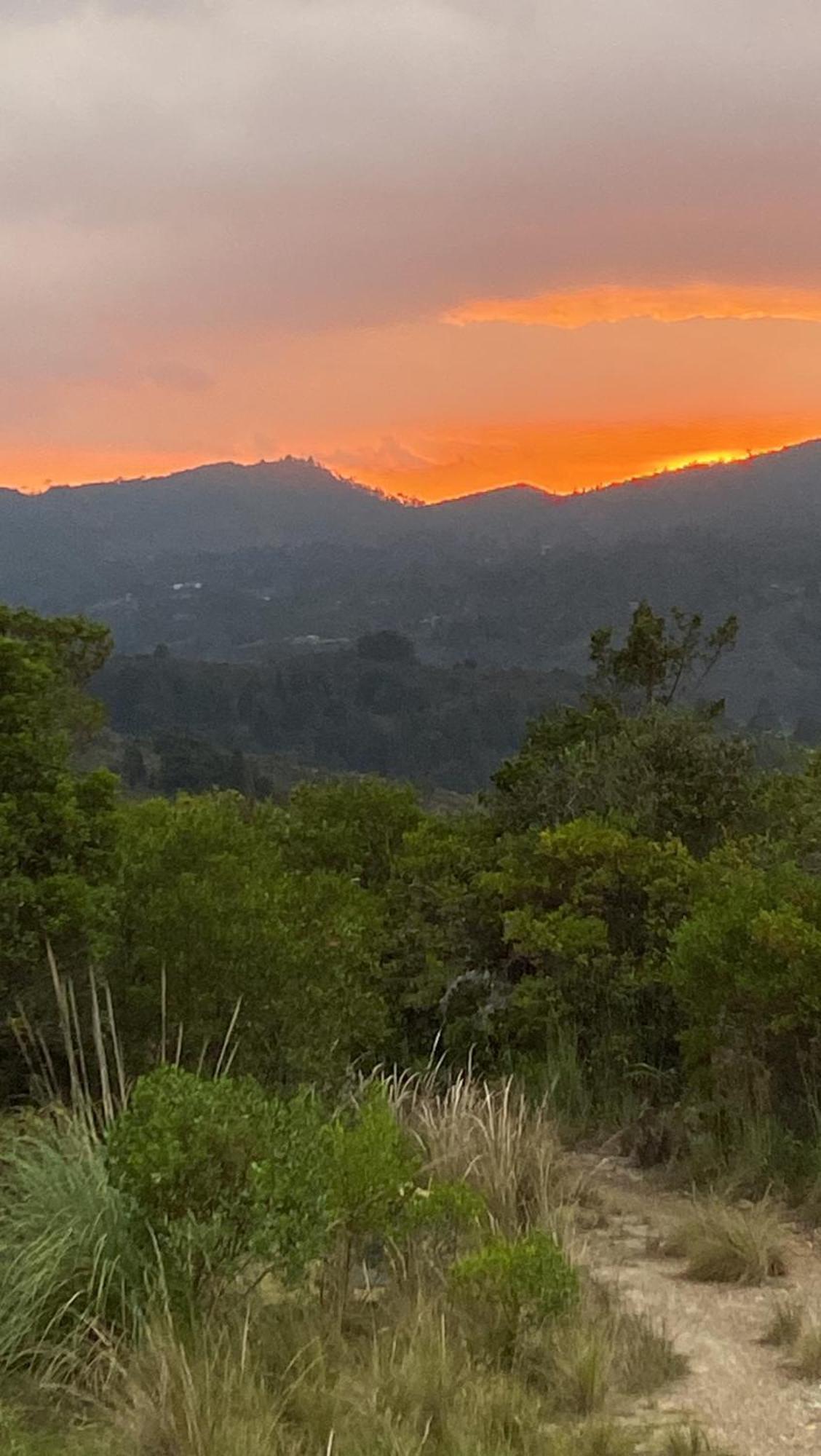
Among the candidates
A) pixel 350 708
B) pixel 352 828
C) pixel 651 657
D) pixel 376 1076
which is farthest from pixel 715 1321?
pixel 350 708

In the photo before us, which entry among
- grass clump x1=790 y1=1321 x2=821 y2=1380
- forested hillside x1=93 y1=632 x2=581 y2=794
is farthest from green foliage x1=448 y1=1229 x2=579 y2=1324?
forested hillside x1=93 y1=632 x2=581 y2=794

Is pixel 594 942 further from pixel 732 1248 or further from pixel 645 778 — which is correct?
pixel 732 1248

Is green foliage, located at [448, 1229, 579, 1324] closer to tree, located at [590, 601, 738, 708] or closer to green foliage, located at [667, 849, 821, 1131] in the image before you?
green foliage, located at [667, 849, 821, 1131]

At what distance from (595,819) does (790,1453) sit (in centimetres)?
615

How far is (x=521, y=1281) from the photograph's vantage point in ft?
13.9

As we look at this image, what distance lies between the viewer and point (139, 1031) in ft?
22.5

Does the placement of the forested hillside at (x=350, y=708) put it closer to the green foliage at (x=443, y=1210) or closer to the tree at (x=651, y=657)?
the tree at (x=651, y=657)

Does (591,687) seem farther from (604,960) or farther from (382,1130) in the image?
(382,1130)

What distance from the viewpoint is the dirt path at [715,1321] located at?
4.03m

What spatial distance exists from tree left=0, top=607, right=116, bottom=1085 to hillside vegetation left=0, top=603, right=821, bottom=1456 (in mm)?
17

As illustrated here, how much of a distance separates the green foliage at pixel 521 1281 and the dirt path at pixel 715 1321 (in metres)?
0.41

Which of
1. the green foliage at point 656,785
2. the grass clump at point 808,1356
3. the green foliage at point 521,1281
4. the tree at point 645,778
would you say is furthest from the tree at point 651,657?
the green foliage at point 521,1281

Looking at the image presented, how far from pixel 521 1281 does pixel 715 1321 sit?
1.10 meters

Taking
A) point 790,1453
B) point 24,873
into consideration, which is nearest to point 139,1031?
point 24,873
